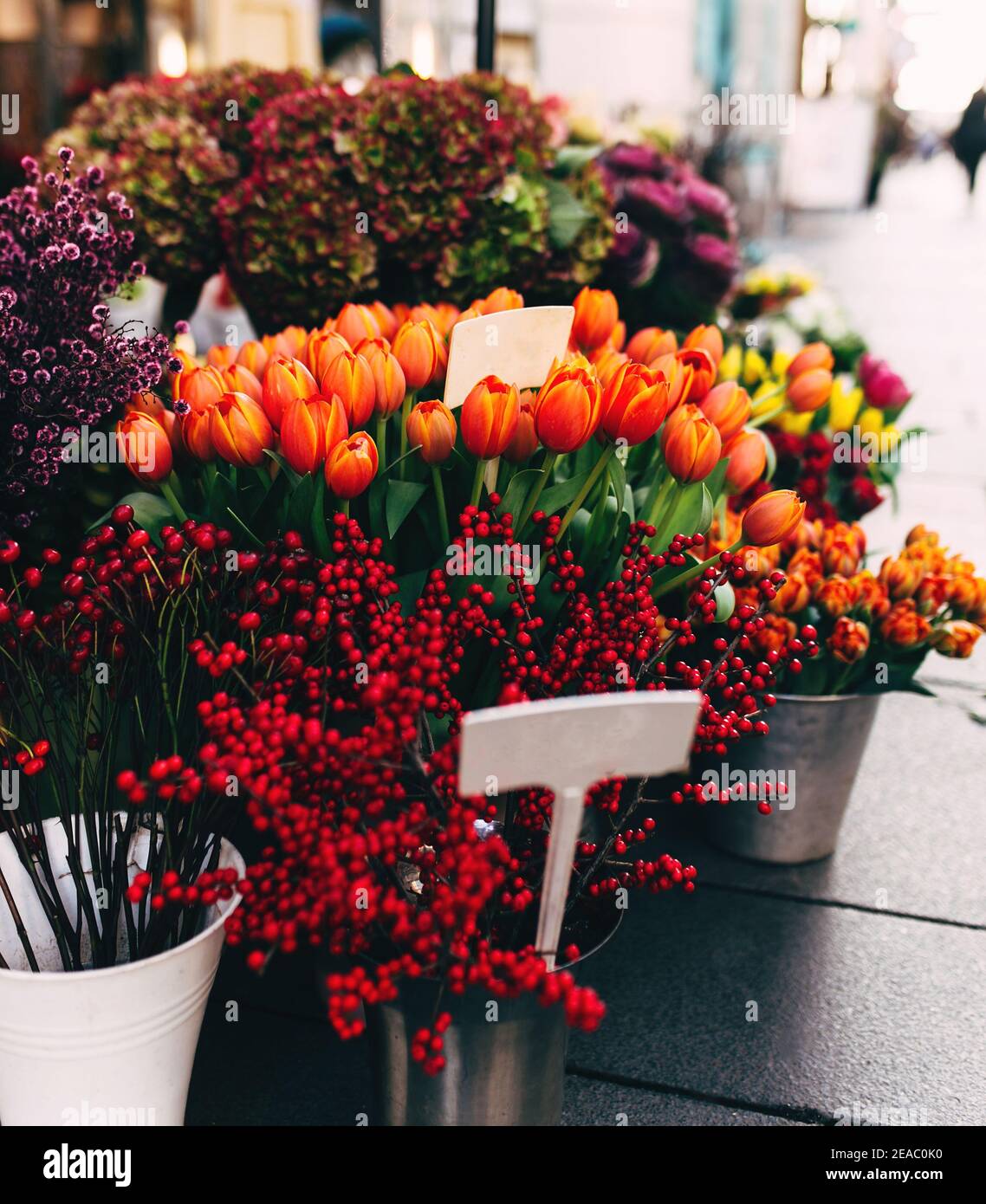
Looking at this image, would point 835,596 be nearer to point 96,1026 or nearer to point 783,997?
A: point 783,997

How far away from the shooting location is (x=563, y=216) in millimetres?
1755

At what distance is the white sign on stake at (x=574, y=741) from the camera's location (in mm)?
708

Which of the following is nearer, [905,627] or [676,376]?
[676,376]

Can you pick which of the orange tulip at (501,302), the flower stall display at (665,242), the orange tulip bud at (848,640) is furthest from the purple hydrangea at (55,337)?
the flower stall display at (665,242)

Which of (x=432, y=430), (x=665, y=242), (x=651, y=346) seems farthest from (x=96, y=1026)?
(x=665, y=242)

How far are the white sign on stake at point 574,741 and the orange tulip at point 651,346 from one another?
625 millimetres

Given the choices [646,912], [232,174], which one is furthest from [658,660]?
[232,174]

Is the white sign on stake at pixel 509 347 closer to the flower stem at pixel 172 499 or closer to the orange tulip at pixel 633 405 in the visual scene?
the orange tulip at pixel 633 405

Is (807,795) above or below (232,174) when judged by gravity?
below

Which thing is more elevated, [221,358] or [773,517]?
[221,358]

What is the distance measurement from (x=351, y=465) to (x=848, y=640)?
0.72 meters
